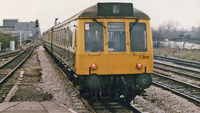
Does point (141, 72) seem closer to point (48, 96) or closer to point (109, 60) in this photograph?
point (109, 60)

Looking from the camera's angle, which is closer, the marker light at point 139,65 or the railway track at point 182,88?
the marker light at point 139,65

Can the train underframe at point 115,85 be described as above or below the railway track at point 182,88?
above

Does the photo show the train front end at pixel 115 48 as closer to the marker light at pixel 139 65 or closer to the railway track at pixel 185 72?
Result: the marker light at pixel 139 65

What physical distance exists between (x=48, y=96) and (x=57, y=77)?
4.07 m

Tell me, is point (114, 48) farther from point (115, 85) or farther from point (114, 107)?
point (114, 107)

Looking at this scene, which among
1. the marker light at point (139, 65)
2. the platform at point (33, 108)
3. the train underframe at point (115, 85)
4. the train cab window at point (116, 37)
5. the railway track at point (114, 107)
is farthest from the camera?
the marker light at point (139, 65)

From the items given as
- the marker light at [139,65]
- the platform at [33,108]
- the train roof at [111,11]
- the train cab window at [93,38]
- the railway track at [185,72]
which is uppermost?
the train roof at [111,11]

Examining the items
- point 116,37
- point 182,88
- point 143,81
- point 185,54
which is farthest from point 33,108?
point 185,54

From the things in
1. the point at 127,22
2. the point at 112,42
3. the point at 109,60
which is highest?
the point at 127,22

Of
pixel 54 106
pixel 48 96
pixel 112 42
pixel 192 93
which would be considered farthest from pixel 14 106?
pixel 192 93

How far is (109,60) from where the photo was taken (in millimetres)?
7562

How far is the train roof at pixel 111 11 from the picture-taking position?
7613 mm

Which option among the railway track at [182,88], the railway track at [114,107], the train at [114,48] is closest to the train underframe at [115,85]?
the train at [114,48]

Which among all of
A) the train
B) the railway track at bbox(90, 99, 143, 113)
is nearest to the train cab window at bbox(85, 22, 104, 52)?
the train
